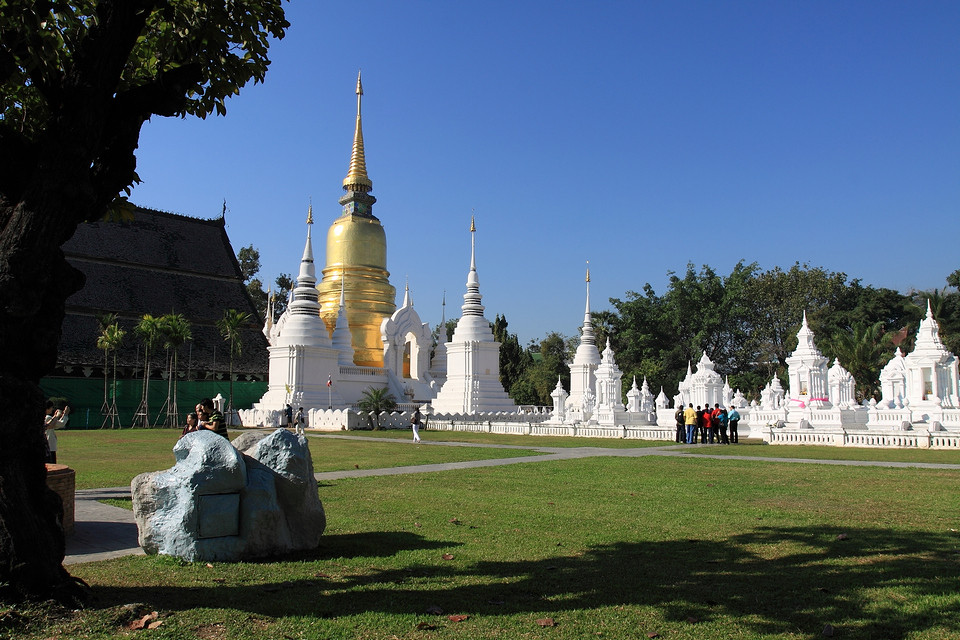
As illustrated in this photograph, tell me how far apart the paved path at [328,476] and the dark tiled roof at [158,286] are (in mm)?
25088

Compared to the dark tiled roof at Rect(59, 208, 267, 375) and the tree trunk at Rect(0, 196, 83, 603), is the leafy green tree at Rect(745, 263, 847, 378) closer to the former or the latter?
the dark tiled roof at Rect(59, 208, 267, 375)

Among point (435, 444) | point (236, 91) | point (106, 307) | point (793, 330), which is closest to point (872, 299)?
point (793, 330)

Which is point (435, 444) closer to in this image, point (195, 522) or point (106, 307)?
point (195, 522)

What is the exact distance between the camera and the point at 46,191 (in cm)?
569

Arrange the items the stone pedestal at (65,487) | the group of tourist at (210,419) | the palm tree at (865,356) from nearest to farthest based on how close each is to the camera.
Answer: the stone pedestal at (65,487)
the group of tourist at (210,419)
the palm tree at (865,356)

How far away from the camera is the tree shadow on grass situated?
533 centimetres

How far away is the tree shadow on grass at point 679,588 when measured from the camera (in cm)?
533

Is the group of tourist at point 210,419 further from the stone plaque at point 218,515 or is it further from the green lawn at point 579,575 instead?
the stone plaque at point 218,515

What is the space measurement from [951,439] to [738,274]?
139 feet

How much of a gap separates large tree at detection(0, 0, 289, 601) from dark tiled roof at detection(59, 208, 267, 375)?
40.2 m

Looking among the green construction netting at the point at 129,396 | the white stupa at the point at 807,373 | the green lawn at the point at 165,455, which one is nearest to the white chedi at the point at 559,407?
the white stupa at the point at 807,373

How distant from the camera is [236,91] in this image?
26.7ft

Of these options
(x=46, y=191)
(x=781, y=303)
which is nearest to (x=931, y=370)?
(x=781, y=303)

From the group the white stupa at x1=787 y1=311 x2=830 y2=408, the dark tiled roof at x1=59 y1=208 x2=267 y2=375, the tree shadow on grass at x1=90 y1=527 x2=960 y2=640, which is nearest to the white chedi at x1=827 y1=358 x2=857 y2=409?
the white stupa at x1=787 y1=311 x2=830 y2=408
